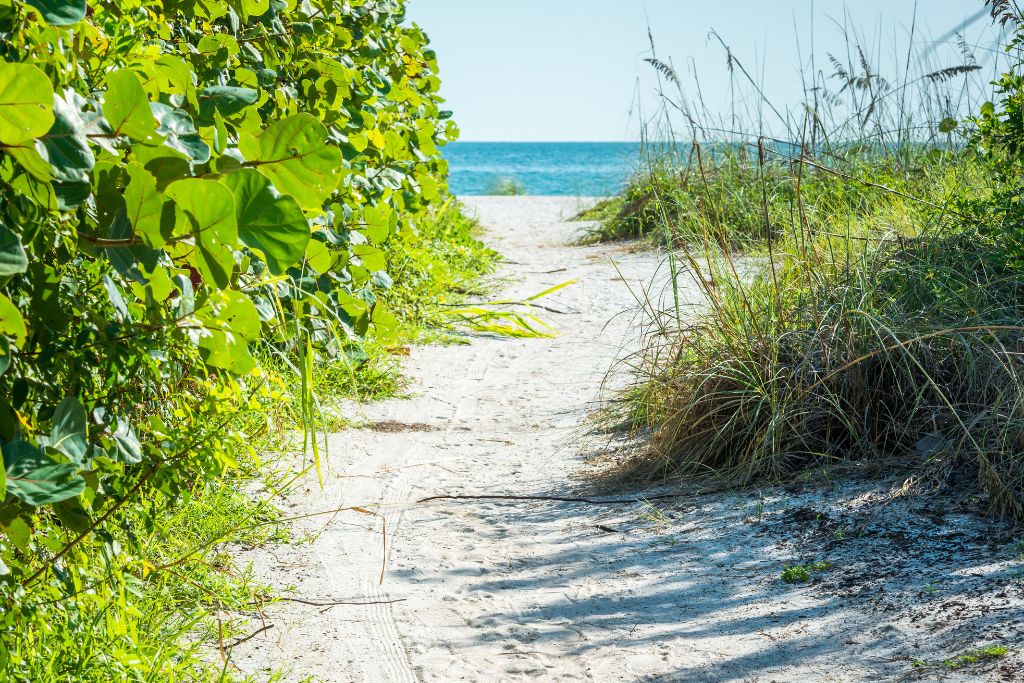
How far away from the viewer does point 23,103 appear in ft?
3.73

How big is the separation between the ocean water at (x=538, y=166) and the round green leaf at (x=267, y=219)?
1040 cm

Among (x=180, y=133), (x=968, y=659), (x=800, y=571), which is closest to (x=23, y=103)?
(x=180, y=133)

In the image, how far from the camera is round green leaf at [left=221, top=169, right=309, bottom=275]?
1.37 m

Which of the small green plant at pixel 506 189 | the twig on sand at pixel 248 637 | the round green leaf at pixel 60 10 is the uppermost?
the small green plant at pixel 506 189

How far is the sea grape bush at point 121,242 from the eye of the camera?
4.36 ft

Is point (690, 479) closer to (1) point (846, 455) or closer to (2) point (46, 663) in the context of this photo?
(1) point (846, 455)

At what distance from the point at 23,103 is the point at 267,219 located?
345 mm

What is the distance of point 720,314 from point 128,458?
2495 millimetres

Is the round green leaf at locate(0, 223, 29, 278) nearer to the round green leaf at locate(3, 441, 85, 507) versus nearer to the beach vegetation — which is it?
the beach vegetation

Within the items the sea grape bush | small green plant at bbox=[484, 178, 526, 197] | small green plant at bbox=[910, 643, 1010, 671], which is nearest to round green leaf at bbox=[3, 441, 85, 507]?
the sea grape bush

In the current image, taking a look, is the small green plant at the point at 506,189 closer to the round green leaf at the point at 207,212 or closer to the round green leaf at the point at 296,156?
the round green leaf at the point at 296,156

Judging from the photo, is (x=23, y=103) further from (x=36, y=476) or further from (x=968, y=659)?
(x=968, y=659)

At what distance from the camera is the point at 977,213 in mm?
3965

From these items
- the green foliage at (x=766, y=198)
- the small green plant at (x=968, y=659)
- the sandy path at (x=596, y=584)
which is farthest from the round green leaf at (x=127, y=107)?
the green foliage at (x=766, y=198)
